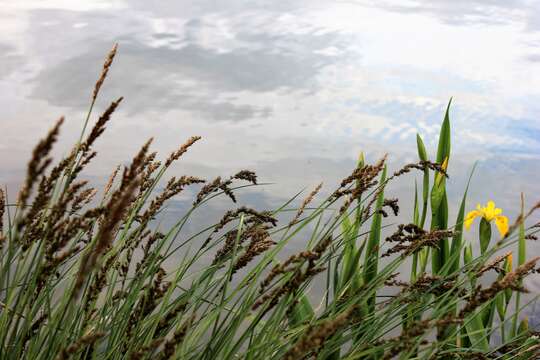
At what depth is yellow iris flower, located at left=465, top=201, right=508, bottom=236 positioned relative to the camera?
328cm

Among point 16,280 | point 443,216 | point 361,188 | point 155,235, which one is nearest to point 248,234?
point 155,235

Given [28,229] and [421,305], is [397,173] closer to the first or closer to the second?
[421,305]

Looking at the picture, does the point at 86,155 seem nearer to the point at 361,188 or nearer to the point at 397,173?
the point at 361,188

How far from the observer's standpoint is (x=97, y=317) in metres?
2.03

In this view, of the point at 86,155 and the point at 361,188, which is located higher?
the point at 86,155

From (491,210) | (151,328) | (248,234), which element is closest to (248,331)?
(151,328)

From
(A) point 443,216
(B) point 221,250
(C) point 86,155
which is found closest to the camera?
(C) point 86,155

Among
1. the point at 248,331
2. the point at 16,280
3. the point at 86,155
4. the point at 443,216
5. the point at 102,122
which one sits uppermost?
the point at 102,122

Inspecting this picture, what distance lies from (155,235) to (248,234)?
32 cm

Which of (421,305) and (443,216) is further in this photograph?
(443,216)

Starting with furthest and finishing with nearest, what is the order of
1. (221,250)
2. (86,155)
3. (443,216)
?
(443,216) < (221,250) < (86,155)

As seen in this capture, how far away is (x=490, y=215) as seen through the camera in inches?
129

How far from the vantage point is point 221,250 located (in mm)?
1976

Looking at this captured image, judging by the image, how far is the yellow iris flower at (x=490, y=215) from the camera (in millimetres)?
3276
